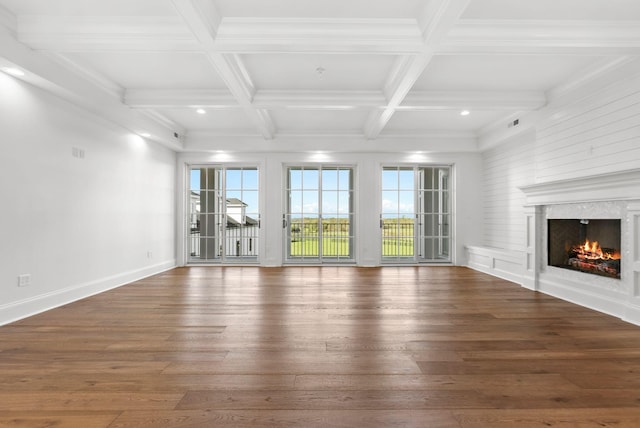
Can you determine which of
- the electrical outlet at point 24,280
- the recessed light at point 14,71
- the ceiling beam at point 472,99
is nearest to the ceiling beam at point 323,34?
the recessed light at point 14,71

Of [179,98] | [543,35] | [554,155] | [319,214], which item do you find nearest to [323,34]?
[543,35]

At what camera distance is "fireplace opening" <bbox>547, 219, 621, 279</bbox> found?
4.08 meters

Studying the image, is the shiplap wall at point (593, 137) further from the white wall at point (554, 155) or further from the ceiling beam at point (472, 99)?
the ceiling beam at point (472, 99)

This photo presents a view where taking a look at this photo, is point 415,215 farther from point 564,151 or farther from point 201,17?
point 201,17

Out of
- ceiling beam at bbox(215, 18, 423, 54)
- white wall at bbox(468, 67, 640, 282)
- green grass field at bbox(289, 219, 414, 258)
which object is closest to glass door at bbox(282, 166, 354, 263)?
green grass field at bbox(289, 219, 414, 258)

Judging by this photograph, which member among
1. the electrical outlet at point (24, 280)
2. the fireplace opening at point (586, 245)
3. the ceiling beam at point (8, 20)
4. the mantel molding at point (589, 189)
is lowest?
the electrical outlet at point (24, 280)

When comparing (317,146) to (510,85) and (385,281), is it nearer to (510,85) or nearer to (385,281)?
(385,281)

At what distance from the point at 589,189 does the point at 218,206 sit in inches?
265

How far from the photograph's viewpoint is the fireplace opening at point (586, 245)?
161 inches

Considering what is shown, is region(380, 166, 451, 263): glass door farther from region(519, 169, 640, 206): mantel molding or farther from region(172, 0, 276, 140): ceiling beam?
region(172, 0, 276, 140): ceiling beam

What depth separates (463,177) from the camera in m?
7.79

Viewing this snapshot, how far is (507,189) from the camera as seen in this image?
678 centimetres

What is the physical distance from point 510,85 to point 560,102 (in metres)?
0.75

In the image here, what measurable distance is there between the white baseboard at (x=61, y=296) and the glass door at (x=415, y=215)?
5.13 meters
